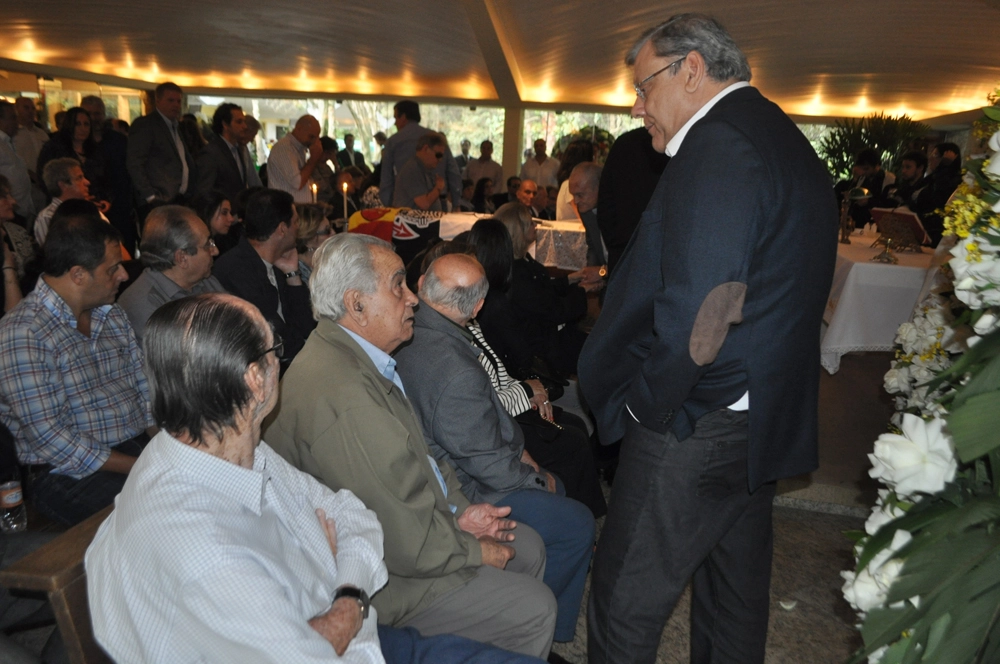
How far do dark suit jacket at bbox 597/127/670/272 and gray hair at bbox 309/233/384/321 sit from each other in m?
2.08

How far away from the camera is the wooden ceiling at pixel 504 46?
37.1ft

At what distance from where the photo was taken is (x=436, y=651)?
67.0 inches

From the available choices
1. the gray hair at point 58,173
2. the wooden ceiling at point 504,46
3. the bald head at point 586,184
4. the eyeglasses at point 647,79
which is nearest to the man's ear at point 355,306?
the eyeglasses at point 647,79

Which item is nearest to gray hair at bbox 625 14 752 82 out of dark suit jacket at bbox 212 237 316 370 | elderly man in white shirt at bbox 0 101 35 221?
dark suit jacket at bbox 212 237 316 370

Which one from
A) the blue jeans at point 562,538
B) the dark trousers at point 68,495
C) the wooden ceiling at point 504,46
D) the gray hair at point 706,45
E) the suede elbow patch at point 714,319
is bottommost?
the blue jeans at point 562,538

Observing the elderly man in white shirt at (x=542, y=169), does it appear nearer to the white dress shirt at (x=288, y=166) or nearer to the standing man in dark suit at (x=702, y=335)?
the white dress shirt at (x=288, y=166)

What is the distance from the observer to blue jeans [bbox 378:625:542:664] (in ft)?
5.54

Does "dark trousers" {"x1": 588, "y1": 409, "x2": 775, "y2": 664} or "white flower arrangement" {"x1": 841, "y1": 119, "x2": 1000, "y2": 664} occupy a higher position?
"white flower arrangement" {"x1": 841, "y1": 119, "x2": 1000, "y2": 664}

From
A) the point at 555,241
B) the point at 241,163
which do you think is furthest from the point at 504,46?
the point at 555,241

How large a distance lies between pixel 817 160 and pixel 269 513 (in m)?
1.45

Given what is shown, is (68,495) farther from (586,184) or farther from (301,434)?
(586,184)

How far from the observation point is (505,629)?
2.00 m

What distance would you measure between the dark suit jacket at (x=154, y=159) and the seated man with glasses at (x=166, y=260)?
3351 mm

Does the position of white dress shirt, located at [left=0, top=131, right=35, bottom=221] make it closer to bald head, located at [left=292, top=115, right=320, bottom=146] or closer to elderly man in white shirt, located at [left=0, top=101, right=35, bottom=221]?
elderly man in white shirt, located at [left=0, top=101, right=35, bottom=221]
